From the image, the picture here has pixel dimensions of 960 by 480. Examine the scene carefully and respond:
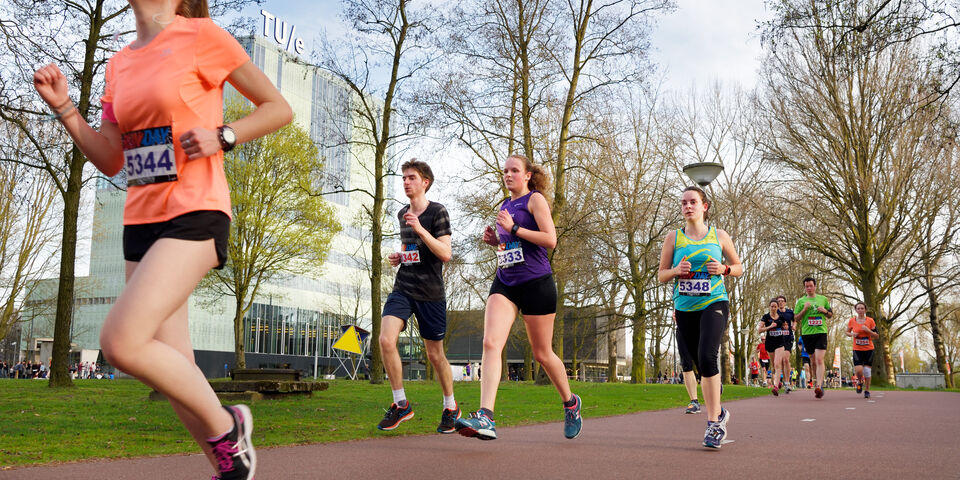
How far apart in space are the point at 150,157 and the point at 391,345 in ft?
14.0

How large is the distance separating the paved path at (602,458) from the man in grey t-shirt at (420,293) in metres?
0.52

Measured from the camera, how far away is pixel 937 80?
13.0m

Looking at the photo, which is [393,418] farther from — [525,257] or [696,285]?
[696,285]

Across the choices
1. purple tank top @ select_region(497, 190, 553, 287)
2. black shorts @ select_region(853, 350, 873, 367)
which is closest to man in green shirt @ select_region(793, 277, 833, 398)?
black shorts @ select_region(853, 350, 873, 367)

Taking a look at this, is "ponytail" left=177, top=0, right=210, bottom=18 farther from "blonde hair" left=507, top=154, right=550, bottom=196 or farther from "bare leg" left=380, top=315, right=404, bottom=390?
"bare leg" left=380, top=315, right=404, bottom=390

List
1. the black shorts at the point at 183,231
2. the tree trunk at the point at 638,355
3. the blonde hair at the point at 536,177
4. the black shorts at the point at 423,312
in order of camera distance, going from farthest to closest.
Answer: the tree trunk at the point at 638,355, the black shorts at the point at 423,312, the blonde hair at the point at 536,177, the black shorts at the point at 183,231

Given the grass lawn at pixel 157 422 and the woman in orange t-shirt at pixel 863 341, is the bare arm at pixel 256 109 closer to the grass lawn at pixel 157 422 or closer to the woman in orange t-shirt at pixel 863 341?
the grass lawn at pixel 157 422

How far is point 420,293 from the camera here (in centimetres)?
716

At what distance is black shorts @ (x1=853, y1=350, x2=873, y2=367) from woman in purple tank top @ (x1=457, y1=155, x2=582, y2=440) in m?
13.3

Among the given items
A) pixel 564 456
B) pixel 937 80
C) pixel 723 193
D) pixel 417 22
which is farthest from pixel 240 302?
pixel 564 456

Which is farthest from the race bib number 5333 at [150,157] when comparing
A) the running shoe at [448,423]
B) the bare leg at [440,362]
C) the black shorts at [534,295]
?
the running shoe at [448,423]

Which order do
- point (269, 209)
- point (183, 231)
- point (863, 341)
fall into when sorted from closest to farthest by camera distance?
1. point (183, 231)
2. point (863, 341)
3. point (269, 209)

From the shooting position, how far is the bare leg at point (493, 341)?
6.04 meters

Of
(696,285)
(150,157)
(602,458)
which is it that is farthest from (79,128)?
(696,285)
